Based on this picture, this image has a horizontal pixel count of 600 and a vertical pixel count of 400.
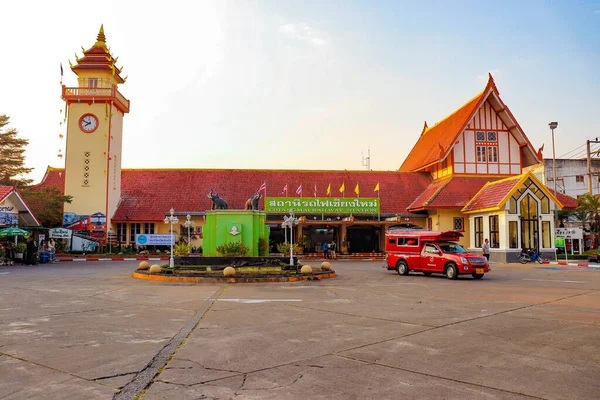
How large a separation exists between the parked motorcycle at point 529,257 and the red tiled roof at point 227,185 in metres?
10.6

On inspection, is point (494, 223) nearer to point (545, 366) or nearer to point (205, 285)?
point (205, 285)

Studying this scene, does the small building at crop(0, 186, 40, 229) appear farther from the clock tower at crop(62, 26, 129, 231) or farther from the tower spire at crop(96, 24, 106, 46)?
the tower spire at crop(96, 24, 106, 46)

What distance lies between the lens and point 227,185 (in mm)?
37312

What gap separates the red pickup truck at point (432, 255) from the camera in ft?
56.5

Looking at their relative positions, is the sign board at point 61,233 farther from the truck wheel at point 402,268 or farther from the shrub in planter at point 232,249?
the truck wheel at point 402,268

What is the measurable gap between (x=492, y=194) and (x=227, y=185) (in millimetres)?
19603

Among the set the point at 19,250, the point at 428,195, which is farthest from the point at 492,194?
the point at 19,250

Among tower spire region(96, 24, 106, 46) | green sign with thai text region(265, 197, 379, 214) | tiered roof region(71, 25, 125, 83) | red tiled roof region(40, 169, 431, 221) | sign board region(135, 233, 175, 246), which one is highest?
tower spire region(96, 24, 106, 46)

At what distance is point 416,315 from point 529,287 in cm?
699

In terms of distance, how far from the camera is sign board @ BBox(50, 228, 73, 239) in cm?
3030

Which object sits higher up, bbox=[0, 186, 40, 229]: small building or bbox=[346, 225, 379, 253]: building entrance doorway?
bbox=[0, 186, 40, 229]: small building

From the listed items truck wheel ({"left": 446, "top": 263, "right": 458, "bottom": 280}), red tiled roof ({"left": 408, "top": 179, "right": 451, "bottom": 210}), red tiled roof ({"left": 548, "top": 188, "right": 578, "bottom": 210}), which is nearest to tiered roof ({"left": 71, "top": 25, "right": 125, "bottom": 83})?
red tiled roof ({"left": 408, "top": 179, "right": 451, "bottom": 210})

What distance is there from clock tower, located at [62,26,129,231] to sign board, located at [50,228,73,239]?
2934mm

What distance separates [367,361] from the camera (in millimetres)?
5875
